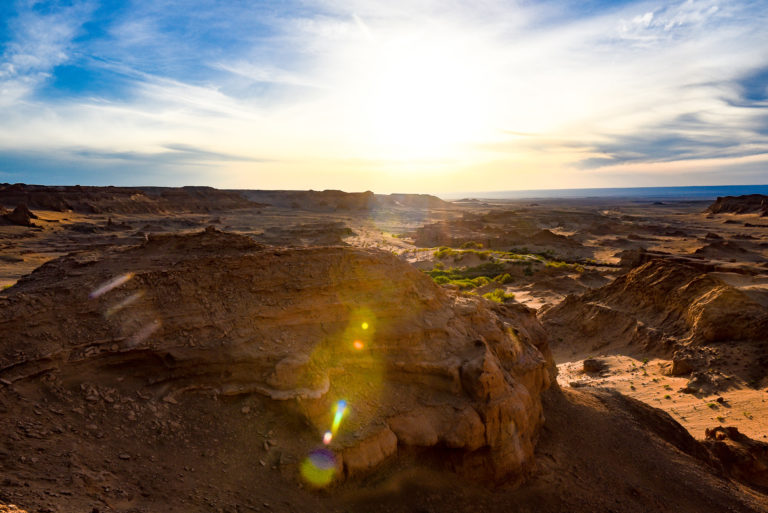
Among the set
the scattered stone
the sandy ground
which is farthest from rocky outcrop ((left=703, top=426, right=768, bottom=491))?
the scattered stone

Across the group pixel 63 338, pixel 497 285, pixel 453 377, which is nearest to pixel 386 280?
pixel 453 377

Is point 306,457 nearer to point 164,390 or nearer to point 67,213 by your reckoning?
point 164,390

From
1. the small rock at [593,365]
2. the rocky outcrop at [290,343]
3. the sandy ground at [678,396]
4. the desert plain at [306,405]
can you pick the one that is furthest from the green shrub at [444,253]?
the rocky outcrop at [290,343]

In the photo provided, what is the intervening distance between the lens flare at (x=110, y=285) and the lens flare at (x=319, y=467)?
408 cm

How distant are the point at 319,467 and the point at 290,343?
6.60ft

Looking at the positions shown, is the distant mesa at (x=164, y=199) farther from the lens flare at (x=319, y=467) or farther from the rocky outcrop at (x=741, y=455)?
the rocky outcrop at (x=741, y=455)

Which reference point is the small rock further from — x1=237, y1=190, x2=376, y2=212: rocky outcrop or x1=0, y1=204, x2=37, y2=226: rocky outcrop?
x1=237, y1=190, x2=376, y2=212: rocky outcrop

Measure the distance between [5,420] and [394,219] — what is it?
93483 millimetres

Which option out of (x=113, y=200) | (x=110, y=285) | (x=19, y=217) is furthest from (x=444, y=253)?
(x=113, y=200)

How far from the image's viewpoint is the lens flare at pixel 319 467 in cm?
599

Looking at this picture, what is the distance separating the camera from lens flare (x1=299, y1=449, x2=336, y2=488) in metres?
5.99

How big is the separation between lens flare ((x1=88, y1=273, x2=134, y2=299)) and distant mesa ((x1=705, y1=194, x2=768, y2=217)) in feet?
320

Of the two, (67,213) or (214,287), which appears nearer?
(214,287)

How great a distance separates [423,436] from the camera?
22.7 feet
